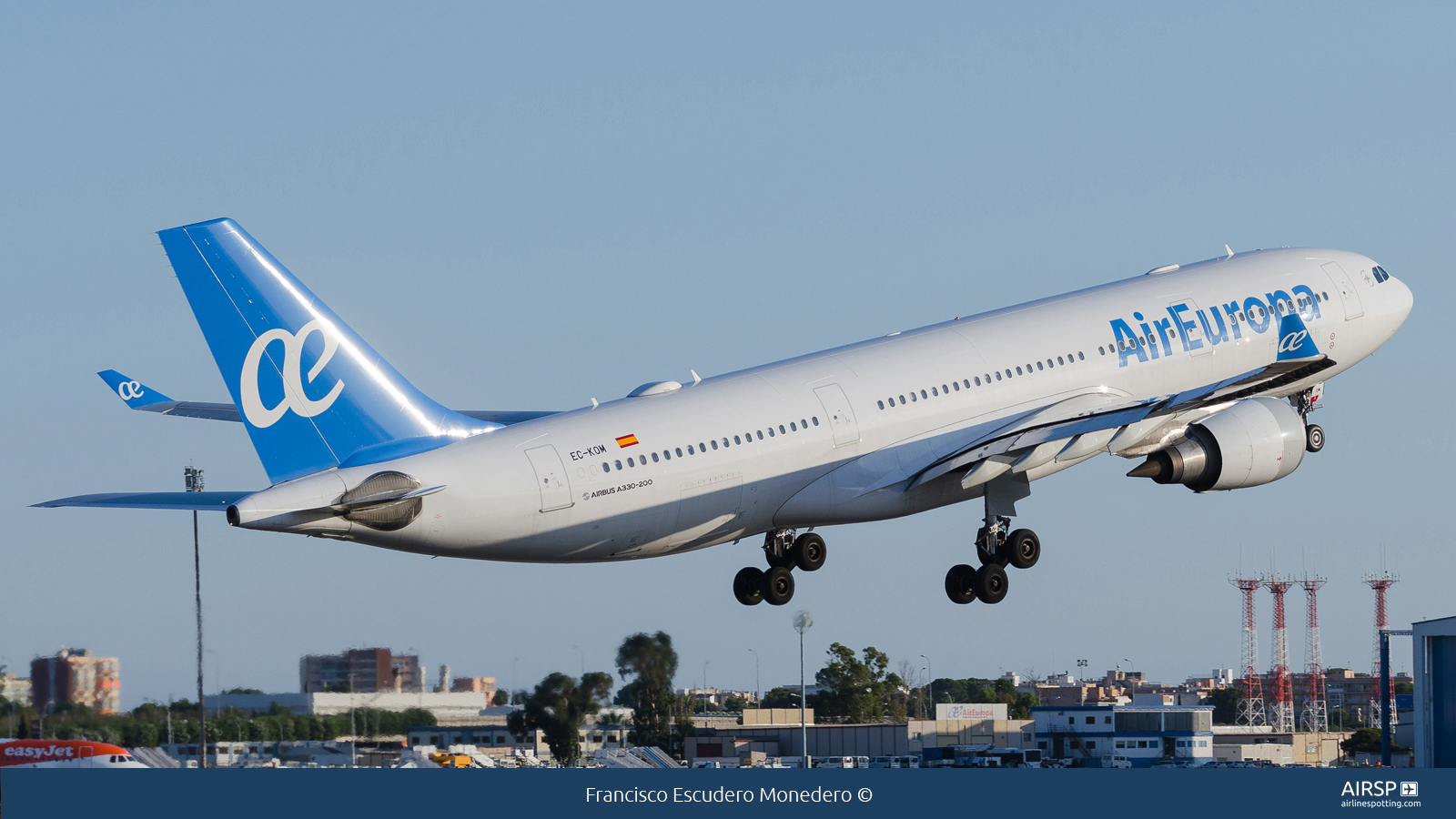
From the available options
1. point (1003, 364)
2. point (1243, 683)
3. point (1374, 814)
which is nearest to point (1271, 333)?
point (1003, 364)

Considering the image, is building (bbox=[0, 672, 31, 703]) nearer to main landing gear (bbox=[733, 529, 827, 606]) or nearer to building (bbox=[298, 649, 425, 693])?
building (bbox=[298, 649, 425, 693])

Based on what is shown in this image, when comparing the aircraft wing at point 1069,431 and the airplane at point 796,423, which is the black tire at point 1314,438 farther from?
the aircraft wing at point 1069,431

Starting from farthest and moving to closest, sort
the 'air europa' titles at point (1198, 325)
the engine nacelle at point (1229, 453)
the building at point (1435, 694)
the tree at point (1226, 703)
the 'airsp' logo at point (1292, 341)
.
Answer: the tree at point (1226, 703) → the 'airsp' logo at point (1292, 341) → the 'air europa' titles at point (1198, 325) → the engine nacelle at point (1229, 453) → the building at point (1435, 694)

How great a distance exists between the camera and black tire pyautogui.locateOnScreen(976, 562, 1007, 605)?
41500 millimetres

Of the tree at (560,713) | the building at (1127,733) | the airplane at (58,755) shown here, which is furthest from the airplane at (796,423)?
the building at (1127,733)

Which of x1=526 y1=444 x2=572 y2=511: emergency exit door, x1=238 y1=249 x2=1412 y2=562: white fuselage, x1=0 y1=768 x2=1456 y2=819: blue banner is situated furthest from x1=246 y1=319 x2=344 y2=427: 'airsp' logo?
x1=0 y1=768 x2=1456 y2=819: blue banner

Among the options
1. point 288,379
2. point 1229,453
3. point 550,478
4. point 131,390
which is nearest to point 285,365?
point 288,379

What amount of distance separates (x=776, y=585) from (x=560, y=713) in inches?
225

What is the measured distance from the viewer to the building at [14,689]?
3853 cm

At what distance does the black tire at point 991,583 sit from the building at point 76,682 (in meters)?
18.7

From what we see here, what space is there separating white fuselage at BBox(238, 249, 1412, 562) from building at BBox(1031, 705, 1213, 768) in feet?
48.5

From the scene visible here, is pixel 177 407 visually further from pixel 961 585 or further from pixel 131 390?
pixel 961 585

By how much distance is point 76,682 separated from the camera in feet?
129

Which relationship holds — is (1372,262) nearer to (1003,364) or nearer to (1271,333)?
(1271,333)
